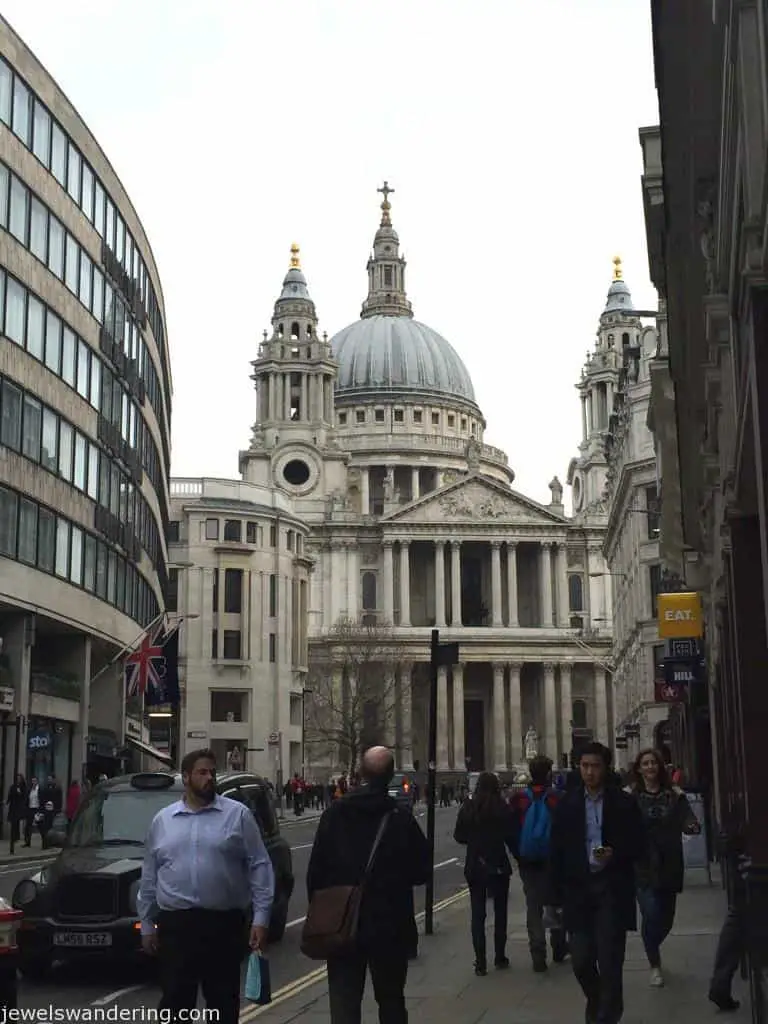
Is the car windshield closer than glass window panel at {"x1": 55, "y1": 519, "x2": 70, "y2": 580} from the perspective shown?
Yes

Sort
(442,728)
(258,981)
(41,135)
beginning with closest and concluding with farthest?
(258,981) < (41,135) < (442,728)

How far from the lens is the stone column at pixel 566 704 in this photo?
380 ft

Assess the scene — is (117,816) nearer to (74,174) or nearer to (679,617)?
(679,617)

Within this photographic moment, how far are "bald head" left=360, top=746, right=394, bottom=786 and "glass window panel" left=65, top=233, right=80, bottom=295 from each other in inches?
1463

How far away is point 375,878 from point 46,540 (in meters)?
34.6

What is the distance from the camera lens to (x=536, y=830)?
14758 millimetres

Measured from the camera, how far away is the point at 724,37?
974cm

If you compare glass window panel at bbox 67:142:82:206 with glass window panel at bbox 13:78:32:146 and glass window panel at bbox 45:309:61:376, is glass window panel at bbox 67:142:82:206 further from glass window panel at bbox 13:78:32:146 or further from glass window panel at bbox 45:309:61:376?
glass window panel at bbox 45:309:61:376

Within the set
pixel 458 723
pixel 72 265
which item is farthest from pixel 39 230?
pixel 458 723

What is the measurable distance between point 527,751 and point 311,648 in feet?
58.9

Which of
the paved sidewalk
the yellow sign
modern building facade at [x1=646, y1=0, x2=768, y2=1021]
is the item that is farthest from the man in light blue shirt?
the yellow sign

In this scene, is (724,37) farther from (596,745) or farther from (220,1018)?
(220,1018)

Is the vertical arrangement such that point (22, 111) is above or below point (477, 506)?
below

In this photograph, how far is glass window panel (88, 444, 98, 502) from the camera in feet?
151
